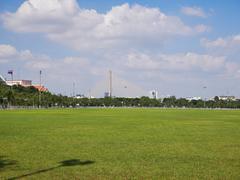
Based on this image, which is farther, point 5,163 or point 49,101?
point 49,101

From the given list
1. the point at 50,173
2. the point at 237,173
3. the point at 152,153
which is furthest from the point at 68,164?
the point at 237,173

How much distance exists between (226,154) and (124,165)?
195 inches

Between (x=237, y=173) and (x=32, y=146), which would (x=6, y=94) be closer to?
(x=32, y=146)

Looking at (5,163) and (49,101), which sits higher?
(49,101)

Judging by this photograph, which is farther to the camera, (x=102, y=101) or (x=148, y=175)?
(x=102, y=101)

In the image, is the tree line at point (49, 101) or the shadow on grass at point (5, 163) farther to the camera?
the tree line at point (49, 101)

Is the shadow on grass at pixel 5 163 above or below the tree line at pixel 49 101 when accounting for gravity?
below

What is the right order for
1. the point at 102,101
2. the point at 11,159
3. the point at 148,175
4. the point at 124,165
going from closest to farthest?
the point at 148,175 < the point at 124,165 < the point at 11,159 < the point at 102,101

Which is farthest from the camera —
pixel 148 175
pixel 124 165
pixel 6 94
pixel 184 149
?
pixel 6 94

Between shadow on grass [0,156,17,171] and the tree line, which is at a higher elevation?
the tree line

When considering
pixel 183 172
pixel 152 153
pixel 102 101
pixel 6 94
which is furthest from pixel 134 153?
pixel 102 101

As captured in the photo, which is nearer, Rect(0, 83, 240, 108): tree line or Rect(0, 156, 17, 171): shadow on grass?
Rect(0, 156, 17, 171): shadow on grass

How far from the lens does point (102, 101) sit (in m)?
194

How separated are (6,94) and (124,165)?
121469mm
